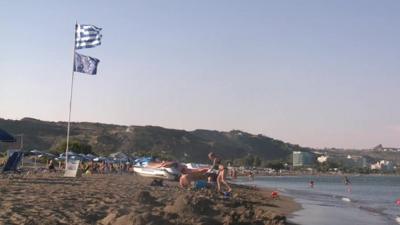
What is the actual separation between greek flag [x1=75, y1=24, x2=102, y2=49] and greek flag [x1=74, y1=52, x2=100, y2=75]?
54 centimetres

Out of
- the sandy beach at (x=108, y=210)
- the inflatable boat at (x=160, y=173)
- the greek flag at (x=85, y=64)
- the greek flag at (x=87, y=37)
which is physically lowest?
the sandy beach at (x=108, y=210)

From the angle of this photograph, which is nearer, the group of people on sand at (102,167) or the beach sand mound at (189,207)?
the beach sand mound at (189,207)

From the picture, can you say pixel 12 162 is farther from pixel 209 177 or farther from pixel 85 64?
pixel 209 177

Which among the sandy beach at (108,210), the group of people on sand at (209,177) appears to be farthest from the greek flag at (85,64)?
the sandy beach at (108,210)

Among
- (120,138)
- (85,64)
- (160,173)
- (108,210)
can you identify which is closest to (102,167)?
(160,173)

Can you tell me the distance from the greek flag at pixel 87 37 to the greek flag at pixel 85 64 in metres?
0.54

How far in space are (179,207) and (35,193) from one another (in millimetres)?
4462

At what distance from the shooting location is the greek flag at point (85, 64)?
90.4 feet

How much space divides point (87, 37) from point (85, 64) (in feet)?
4.29

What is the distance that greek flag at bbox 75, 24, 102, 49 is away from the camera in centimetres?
2719

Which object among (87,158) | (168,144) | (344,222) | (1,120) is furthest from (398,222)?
(168,144)

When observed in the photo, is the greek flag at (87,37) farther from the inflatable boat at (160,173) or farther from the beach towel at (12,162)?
the inflatable boat at (160,173)

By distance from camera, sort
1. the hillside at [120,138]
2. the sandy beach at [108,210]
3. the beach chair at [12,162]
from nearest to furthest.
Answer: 1. the sandy beach at [108,210]
2. the beach chair at [12,162]
3. the hillside at [120,138]

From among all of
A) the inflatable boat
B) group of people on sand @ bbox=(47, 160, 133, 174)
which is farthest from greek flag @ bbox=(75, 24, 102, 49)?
group of people on sand @ bbox=(47, 160, 133, 174)
